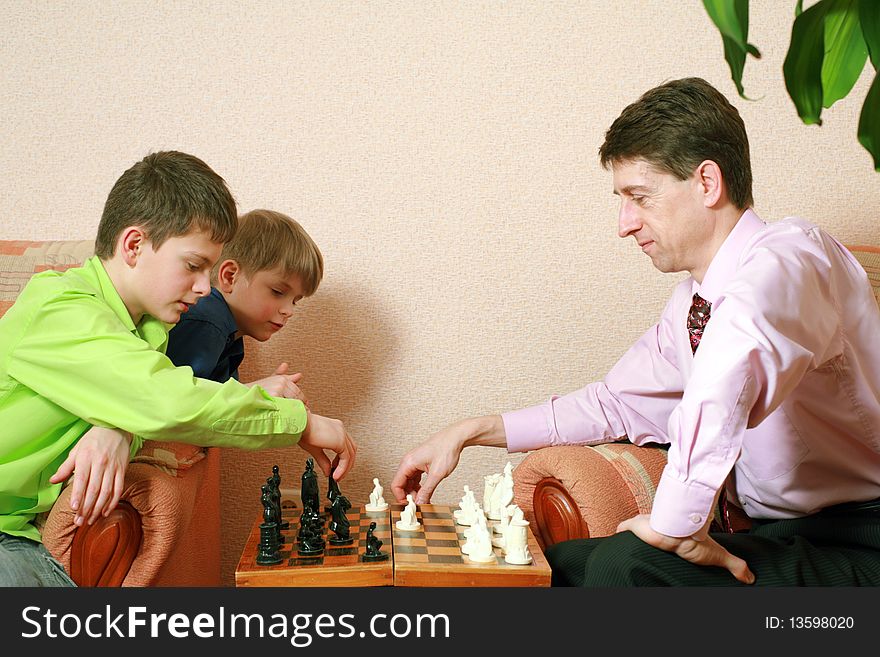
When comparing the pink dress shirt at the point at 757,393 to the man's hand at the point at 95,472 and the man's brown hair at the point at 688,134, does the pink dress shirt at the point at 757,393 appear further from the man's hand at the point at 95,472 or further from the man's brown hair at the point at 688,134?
the man's hand at the point at 95,472

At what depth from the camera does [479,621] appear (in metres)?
1.19

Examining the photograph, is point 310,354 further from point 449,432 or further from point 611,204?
point 611,204

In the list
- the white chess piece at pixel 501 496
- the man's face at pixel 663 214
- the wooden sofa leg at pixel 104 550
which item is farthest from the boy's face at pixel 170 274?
the man's face at pixel 663 214

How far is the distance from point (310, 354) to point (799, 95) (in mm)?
2019

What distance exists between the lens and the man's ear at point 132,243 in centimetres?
170

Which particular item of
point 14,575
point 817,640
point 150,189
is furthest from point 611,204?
point 14,575

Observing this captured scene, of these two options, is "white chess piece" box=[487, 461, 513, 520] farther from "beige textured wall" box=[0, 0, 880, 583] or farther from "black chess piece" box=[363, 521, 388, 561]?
"beige textured wall" box=[0, 0, 880, 583]

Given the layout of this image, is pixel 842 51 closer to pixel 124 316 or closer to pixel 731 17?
pixel 731 17

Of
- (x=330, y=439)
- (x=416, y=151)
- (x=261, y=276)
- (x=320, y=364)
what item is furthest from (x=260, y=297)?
(x=416, y=151)

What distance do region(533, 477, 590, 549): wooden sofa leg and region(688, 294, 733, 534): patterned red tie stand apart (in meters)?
0.31

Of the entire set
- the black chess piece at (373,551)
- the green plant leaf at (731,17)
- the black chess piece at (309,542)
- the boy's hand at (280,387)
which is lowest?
the black chess piece at (373,551)

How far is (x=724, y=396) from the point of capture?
3.89 ft

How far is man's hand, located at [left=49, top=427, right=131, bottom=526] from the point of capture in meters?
1.46

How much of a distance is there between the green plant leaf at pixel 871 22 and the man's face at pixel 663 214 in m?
0.91
